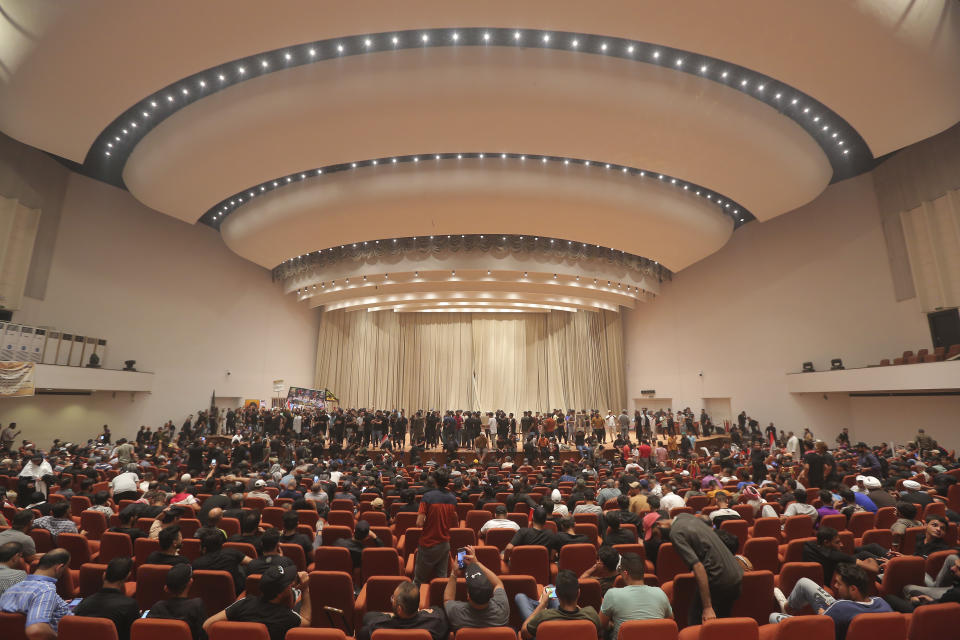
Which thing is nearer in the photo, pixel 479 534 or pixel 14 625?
pixel 14 625

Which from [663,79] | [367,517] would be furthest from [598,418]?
[367,517]

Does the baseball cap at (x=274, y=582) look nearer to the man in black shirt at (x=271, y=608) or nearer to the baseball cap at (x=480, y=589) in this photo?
the man in black shirt at (x=271, y=608)

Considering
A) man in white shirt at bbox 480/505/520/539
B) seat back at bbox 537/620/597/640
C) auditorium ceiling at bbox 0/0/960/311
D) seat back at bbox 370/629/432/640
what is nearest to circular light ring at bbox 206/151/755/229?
auditorium ceiling at bbox 0/0/960/311

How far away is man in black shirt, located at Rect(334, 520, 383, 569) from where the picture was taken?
Result: 4.23m

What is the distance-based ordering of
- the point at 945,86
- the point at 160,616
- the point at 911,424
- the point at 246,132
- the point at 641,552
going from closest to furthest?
the point at 160,616
the point at 641,552
the point at 945,86
the point at 246,132
the point at 911,424

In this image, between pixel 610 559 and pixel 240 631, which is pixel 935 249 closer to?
pixel 610 559

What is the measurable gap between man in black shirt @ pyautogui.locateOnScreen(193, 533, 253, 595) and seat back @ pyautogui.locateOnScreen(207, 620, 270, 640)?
4.33ft

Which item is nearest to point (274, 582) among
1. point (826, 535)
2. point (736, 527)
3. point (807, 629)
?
point (807, 629)

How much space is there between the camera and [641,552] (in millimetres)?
4270

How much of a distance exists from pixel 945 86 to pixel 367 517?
1303 cm

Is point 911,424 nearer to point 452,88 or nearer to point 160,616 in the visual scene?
point 452,88

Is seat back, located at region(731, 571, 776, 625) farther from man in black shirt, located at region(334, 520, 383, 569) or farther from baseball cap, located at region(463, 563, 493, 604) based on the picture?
man in black shirt, located at region(334, 520, 383, 569)

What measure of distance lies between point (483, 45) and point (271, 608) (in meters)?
10.1

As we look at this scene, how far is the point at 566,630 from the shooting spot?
2.50 metres
